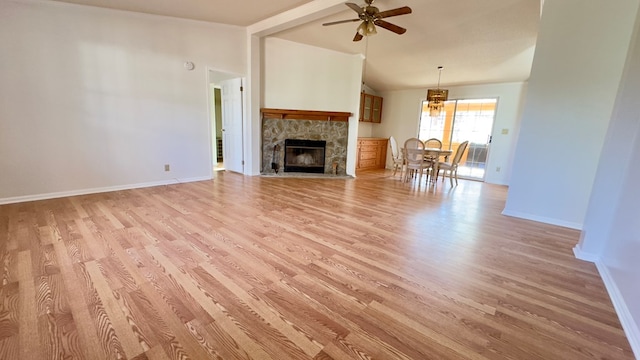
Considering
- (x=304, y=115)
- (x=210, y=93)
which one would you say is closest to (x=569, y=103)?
(x=304, y=115)

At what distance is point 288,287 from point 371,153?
6.26 m

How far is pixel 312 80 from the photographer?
6031 mm

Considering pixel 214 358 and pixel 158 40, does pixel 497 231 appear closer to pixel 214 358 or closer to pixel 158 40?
pixel 214 358

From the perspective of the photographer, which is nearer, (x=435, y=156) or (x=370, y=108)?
(x=435, y=156)

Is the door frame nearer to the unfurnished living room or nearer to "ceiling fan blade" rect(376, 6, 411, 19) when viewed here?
the unfurnished living room

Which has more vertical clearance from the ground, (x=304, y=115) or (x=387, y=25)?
(x=387, y=25)

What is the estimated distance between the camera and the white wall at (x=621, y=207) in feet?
5.66

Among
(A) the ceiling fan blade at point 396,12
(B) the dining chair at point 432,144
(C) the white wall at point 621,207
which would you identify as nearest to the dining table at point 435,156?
(B) the dining chair at point 432,144

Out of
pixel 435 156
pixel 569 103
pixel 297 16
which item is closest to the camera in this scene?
pixel 569 103

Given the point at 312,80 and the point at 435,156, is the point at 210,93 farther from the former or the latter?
the point at 435,156

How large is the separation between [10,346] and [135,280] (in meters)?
Result: 0.61

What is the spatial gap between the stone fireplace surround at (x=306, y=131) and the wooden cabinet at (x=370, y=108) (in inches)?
55.6

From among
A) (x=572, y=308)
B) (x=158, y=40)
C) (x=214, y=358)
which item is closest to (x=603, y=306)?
(x=572, y=308)

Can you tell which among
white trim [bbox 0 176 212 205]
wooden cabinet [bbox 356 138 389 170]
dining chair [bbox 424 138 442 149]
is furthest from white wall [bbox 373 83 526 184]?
white trim [bbox 0 176 212 205]
